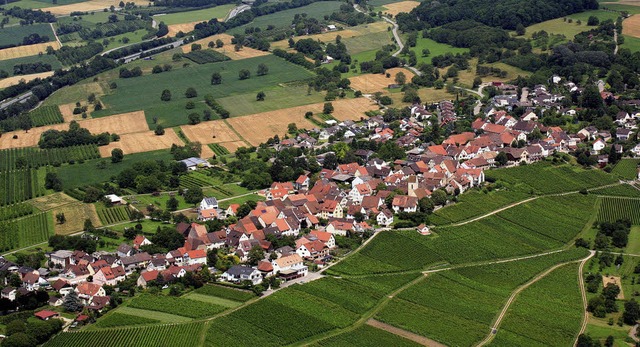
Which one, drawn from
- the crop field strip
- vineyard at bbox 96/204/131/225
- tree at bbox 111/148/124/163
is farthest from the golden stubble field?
the crop field strip

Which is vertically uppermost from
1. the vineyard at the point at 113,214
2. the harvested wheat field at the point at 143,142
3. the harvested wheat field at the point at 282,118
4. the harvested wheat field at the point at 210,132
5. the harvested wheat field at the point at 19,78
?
the vineyard at the point at 113,214

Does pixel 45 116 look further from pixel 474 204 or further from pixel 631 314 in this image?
pixel 631 314

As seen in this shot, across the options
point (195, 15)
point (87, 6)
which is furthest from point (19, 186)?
point (87, 6)

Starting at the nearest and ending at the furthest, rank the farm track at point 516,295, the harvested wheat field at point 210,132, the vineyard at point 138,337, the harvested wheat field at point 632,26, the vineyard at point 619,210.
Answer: the vineyard at point 138,337, the farm track at point 516,295, the vineyard at point 619,210, the harvested wheat field at point 210,132, the harvested wheat field at point 632,26

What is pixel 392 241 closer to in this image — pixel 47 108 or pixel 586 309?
pixel 586 309

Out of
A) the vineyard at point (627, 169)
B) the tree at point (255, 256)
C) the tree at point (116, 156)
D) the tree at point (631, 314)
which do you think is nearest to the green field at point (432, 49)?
the vineyard at point (627, 169)

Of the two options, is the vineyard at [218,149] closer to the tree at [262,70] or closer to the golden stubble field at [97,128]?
the golden stubble field at [97,128]

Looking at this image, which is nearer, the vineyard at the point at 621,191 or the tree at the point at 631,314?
the tree at the point at 631,314
